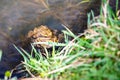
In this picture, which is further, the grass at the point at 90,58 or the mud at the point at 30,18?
the mud at the point at 30,18

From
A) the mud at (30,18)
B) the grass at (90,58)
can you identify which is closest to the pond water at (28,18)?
the mud at (30,18)

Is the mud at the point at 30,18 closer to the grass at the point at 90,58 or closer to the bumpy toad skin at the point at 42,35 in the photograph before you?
the bumpy toad skin at the point at 42,35

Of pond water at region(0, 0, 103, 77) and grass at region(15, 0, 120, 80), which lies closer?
grass at region(15, 0, 120, 80)

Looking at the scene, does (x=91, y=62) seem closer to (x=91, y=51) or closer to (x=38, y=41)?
(x=91, y=51)

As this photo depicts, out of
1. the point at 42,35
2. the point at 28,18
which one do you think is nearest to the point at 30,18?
the point at 28,18

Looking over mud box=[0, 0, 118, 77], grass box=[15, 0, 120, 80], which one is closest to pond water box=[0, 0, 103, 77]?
mud box=[0, 0, 118, 77]

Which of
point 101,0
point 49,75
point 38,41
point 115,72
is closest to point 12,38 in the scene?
point 38,41

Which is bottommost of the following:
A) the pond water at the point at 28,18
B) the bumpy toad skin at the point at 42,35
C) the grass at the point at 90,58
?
the grass at the point at 90,58

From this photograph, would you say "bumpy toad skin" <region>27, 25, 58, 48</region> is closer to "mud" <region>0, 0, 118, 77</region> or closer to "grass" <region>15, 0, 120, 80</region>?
"mud" <region>0, 0, 118, 77</region>
